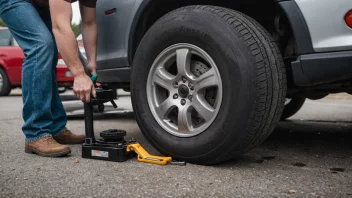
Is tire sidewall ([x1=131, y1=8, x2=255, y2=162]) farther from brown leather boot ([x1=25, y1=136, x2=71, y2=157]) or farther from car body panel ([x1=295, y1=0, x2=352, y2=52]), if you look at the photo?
brown leather boot ([x1=25, y1=136, x2=71, y2=157])

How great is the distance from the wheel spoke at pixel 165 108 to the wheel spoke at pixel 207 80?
0.20m

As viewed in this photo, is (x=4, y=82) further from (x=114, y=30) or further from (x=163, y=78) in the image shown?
(x=163, y=78)

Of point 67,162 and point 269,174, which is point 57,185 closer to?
point 67,162

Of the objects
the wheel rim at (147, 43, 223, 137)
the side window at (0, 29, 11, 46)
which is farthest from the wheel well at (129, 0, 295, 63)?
the side window at (0, 29, 11, 46)

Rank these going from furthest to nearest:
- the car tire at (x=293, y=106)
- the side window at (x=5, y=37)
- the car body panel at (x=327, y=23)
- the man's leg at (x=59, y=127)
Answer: the side window at (x=5, y=37) < the car tire at (x=293, y=106) < the man's leg at (x=59, y=127) < the car body panel at (x=327, y=23)

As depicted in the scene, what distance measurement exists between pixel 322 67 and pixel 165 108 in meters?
0.85

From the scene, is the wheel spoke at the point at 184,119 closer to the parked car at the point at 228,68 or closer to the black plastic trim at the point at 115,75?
the parked car at the point at 228,68

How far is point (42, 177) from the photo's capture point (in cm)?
174

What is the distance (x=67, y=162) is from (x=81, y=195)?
63 cm

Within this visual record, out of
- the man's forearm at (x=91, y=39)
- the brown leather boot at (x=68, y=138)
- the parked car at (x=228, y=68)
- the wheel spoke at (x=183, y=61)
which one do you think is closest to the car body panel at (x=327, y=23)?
the parked car at (x=228, y=68)

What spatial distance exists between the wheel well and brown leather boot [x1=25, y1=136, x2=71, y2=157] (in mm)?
735

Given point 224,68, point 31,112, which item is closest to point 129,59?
point 31,112

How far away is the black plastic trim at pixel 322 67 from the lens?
169 cm

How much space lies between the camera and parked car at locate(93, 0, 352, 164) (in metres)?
1.74
